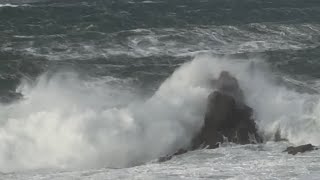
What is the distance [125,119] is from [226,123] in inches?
117

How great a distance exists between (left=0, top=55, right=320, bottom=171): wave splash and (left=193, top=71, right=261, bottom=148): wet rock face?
44 centimetres

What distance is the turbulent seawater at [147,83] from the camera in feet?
54.0

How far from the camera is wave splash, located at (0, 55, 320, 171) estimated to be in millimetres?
17219

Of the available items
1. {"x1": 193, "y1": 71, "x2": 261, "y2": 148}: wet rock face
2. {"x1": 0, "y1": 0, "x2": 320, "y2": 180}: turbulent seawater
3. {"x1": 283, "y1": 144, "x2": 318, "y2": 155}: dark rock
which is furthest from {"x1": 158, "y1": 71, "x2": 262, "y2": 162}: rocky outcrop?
{"x1": 283, "y1": 144, "x2": 318, "y2": 155}: dark rock

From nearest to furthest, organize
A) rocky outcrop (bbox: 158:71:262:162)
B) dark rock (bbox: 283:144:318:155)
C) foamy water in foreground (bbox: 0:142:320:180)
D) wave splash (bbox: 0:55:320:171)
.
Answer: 1. foamy water in foreground (bbox: 0:142:320:180)
2. dark rock (bbox: 283:144:318:155)
3. wave splash (bbox: 0:55:320:171)
4. rocky outcrop (bbox: 158:71:262:162)

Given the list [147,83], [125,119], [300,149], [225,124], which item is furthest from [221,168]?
[147,83]

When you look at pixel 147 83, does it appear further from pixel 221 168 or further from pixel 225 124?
pixel 221 168

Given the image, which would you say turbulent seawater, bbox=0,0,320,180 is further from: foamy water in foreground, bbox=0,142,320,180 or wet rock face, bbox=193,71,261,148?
wet rock face, bbox=193,71,261,148

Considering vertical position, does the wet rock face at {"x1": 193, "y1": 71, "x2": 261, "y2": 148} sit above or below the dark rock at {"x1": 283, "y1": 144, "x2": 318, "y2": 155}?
above

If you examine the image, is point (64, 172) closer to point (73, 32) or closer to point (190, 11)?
point (73, 32)

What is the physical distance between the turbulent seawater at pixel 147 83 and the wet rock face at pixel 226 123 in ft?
1.20

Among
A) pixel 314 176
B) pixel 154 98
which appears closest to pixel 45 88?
pixel 154 98

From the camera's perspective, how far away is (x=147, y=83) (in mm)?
23172

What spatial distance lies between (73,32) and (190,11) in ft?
20.4
